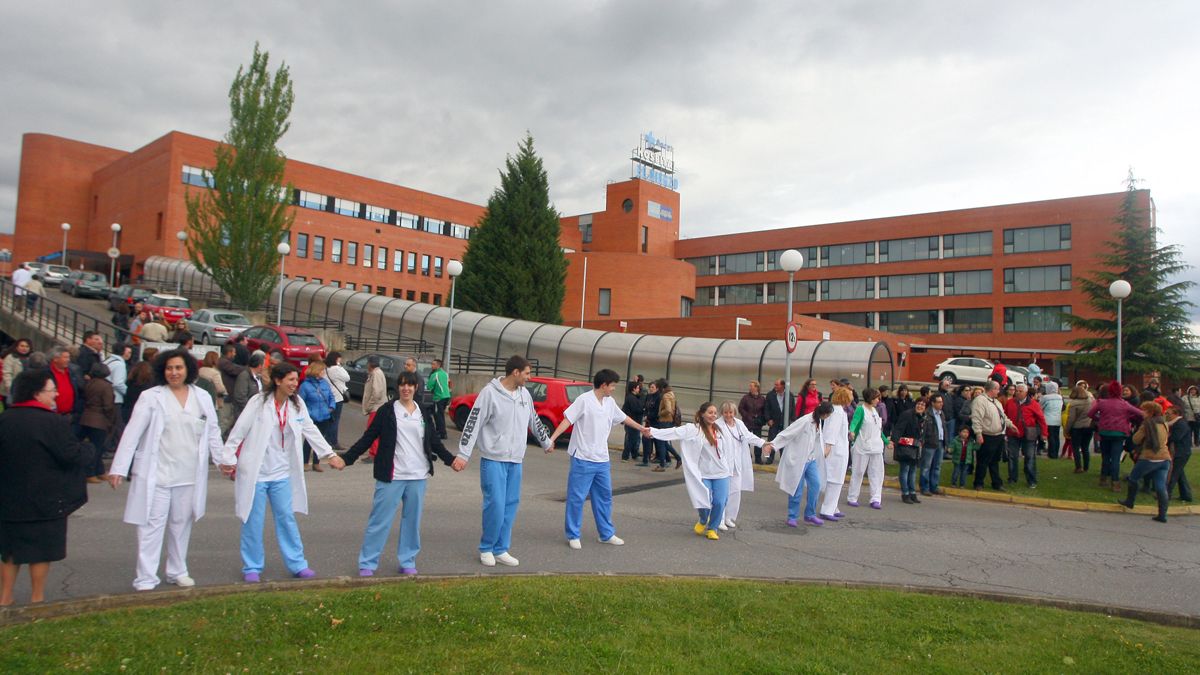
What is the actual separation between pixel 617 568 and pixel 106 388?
23.5ft

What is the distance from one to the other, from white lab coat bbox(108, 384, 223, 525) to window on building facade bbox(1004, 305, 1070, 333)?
56.7 m

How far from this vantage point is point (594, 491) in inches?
327

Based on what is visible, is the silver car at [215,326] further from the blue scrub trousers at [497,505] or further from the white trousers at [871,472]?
the blue scrub trousers at [497,505]

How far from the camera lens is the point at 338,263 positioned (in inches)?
2482

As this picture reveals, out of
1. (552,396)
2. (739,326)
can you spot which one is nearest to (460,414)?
(552,396)

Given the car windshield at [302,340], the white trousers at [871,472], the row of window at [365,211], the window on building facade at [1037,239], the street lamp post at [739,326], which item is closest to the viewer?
the white trousers at [871,472]

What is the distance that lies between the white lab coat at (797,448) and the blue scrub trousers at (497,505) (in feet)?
13.4

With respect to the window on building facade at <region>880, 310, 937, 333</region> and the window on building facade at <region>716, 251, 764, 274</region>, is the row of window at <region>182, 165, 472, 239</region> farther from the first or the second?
the window on building facade at <region>880, 310, 937, 333</region>

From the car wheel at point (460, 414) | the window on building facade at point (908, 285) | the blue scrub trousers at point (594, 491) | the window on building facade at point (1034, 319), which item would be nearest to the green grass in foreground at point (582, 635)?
the blue scrub trousers at point (594, 491)

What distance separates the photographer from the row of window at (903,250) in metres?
54.5

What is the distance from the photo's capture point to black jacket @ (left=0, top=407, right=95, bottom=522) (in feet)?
16.6

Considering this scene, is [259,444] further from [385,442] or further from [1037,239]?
[1037,239]

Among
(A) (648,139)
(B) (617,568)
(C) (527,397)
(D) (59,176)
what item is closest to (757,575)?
(B) (617,568)

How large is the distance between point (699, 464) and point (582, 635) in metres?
4.44
